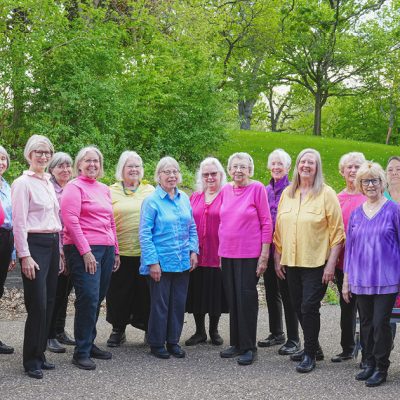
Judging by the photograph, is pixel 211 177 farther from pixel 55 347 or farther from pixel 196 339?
pixel 55 347

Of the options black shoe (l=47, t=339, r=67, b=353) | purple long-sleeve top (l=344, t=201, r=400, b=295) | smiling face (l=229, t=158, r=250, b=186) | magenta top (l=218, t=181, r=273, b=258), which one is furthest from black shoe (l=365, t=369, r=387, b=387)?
black shoe (l=47, t=339, r=67, b=353)

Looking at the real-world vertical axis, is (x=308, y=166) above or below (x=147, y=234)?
above

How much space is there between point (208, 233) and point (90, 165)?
159cm

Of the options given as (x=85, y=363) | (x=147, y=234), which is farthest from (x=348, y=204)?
(x=85, y=363)

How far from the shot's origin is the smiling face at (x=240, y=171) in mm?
6742

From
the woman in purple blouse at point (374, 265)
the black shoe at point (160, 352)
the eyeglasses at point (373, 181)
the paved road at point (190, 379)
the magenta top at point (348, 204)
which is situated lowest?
the paved road at point (190, 379)

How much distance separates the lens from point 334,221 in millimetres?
6289

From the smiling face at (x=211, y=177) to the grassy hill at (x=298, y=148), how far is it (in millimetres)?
13972

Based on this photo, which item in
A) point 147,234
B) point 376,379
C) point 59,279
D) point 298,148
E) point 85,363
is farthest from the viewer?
point 298,148

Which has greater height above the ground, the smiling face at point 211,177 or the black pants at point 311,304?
the smiling face at point 211,177

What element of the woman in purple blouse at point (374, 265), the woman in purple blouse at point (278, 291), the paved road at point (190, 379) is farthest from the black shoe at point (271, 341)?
the woman in purple blouse at point (374, 265)

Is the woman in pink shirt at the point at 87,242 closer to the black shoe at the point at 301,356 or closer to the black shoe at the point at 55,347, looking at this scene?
the black shoe at the point at 55,347

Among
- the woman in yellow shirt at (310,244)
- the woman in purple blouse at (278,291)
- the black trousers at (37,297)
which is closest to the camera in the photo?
the black trousers at (37,297)

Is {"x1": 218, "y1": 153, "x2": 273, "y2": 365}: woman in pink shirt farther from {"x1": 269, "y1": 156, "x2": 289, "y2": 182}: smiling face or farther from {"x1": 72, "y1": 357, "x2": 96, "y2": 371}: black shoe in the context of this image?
{"x1": 72, "y1": 357, "x2": 96, "y2": 371}: black shoe
